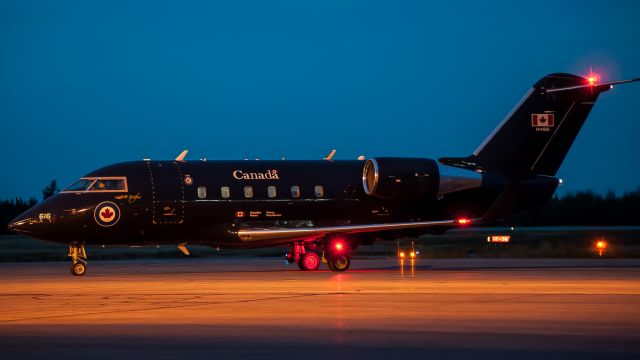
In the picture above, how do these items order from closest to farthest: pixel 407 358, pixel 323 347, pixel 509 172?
pixel 407 358 → pixel 323 347 → pixel 509 172

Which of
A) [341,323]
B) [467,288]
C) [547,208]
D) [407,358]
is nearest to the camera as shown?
[407,358]

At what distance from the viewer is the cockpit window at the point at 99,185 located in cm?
3453

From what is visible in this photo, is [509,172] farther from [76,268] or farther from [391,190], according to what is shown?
[76,268]

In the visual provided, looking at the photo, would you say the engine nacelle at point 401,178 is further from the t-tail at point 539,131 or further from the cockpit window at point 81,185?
the cockpit window at point 81,185

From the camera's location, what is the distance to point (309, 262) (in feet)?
118

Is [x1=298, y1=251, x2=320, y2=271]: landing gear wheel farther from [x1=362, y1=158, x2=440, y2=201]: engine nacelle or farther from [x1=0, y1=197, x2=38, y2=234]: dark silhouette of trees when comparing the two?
[x1=0, y1=197, x2=38, y2=234]: dark silhouette of trees

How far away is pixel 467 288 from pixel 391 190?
36.3 feet

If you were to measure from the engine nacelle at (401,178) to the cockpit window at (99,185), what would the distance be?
8.26 m

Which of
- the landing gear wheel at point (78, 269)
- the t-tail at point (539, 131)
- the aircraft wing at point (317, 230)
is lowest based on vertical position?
the landing gear wheel at point (78, 269)

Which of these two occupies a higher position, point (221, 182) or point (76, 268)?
point (221, 182)

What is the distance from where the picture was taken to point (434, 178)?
36.7 m

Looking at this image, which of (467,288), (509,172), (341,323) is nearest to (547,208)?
(509,172)

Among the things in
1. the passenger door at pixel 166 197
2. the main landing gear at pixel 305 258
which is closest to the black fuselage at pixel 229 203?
the passenger door at pixel 166 197

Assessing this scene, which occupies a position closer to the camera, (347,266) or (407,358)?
(407,358)
